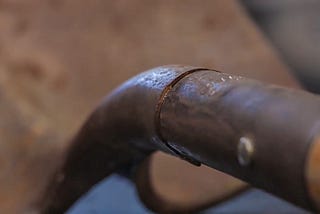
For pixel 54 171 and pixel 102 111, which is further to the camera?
pixel 54 171

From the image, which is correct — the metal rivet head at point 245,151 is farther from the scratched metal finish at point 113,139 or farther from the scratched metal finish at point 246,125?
the scratched metal finish at point 113,139

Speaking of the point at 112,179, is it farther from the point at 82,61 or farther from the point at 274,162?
the point at 274,162

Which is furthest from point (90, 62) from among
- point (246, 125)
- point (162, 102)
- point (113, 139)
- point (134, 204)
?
point (246, 125)

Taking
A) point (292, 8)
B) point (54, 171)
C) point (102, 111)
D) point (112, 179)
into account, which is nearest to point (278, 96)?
point (102, 111)

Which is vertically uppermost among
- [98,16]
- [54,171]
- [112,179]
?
[98,16]

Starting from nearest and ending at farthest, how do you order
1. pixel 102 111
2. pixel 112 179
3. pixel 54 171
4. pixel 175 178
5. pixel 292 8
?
pixel 102 111, pixel 54 171, pixel 175 178, pixel 112 179, pixel 292 8

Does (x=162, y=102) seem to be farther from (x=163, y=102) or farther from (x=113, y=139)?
(x=113, y=139)
